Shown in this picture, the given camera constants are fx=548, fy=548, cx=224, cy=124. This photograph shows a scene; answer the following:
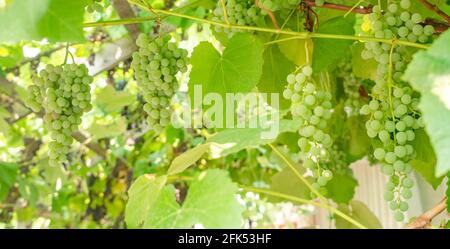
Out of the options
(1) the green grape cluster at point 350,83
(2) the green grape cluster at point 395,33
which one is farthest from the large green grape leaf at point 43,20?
(1) the green grape cluster at point 350,83

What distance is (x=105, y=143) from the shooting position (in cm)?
341

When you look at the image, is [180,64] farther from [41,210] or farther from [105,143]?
[41,210]

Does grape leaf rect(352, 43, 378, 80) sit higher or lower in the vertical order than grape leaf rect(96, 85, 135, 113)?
lower

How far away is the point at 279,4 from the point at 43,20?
19.3 inches

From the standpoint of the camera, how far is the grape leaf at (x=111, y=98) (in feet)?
7.25

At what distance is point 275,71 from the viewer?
44.1 inches

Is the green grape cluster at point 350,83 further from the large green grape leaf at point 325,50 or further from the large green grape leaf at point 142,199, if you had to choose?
the large green grape leaf at point 142,199

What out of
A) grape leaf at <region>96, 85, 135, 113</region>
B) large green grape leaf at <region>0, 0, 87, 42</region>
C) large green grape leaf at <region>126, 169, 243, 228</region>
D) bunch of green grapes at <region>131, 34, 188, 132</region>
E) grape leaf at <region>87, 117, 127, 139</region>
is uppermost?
grape leaf at <region>96, 85, 135, 113</region>

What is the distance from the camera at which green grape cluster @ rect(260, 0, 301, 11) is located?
98 cm

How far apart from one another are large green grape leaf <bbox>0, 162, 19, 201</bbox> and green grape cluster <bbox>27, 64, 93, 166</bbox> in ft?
3.32

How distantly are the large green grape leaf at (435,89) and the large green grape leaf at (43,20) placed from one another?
39cm

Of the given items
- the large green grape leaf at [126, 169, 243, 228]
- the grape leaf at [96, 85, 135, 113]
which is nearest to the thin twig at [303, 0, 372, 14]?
the large green grape leaf at [126, 169, 243, 228]

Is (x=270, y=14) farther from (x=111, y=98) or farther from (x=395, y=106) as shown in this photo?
(x=111, y=98)

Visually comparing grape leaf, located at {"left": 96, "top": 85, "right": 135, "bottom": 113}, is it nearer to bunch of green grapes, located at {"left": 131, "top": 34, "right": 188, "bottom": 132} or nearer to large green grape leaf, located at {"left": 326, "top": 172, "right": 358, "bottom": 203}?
large green grape leaf, located at {"left": 326, "top": 172, "right": 358, "bottom": 203}
